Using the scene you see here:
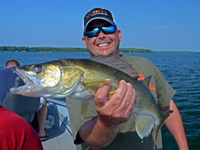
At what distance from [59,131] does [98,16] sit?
15.5 feet

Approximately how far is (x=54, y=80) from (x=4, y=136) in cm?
78

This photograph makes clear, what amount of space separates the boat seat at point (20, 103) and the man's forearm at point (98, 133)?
2521 millimetres

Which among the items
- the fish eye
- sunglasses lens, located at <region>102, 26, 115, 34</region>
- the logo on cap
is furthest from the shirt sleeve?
the fish eye

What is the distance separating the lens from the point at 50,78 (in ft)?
6.38

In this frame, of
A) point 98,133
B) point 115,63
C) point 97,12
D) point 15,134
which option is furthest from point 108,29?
Result: point 15,134

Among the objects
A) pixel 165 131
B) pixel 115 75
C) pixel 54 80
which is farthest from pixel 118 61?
pixel 165 131

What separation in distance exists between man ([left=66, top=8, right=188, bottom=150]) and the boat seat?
217 cm

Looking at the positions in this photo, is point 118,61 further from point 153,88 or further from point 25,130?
point 25,130

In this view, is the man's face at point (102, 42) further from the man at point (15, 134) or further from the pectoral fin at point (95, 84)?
the man at point (15, 134)

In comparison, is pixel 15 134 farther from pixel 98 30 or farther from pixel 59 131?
pixel 59 131

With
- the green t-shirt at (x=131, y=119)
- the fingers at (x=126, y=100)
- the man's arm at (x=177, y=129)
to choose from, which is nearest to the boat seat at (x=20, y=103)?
the green t-shirt at (x=131, y=119)

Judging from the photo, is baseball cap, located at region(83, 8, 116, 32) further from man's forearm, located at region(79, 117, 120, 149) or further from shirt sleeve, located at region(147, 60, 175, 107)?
man's forearm, located at region(79, 117, 120, 149)

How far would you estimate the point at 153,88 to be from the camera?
294 centimetres

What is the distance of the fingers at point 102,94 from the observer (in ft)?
5.89
